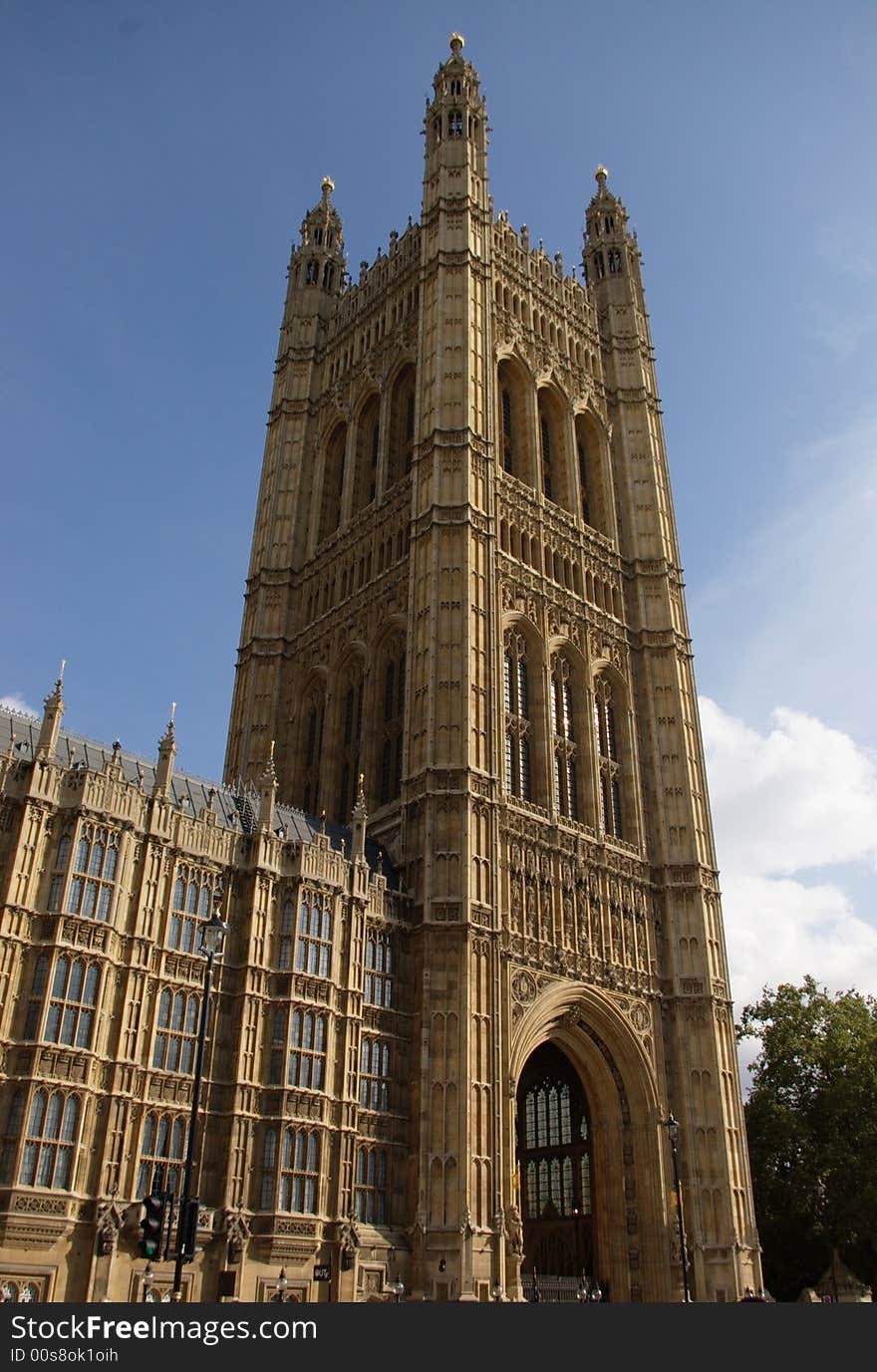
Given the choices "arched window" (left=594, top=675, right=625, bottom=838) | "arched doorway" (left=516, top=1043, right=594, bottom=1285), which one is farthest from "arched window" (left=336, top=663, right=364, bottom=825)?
"arched doorway" (left=516, top=1043, right=594, bottom=1285)

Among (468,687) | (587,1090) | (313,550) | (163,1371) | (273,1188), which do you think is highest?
(313,550)

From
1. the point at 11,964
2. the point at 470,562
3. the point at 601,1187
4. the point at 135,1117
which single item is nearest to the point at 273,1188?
the point at 135,1117

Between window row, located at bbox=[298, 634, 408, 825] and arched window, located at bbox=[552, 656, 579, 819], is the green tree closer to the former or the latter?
arched window, located at bbox=[552, 656, 579, 819]

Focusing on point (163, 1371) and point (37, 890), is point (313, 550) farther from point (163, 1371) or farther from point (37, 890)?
point (163, 1371)

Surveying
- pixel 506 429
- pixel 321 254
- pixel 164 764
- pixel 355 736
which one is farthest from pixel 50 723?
pixel 321 254

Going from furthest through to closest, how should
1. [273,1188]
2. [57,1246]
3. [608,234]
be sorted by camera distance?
[608,234] → [273,1188] → [57,1246]

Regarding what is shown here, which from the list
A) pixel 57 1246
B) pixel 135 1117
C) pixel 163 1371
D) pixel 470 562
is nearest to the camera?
pixel 163 1371

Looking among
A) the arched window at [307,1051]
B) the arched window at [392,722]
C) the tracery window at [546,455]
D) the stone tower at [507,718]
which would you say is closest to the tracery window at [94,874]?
the arched window at [307,1051]

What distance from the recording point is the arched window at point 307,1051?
94.1 ft

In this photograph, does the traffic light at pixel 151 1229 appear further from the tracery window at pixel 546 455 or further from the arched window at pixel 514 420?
the tracery window at pixel 546 455

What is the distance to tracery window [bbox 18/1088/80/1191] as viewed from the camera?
23.4 metres

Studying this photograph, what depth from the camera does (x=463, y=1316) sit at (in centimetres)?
1048

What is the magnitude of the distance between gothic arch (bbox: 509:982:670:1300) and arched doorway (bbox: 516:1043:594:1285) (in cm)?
100

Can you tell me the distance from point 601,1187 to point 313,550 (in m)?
28.5
